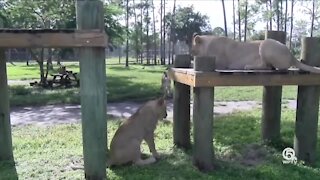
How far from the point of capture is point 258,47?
20.7ft

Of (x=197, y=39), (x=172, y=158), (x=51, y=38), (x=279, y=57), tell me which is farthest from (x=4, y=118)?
(x=279, y=57)

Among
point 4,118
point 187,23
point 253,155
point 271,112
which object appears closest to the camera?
point 4,118

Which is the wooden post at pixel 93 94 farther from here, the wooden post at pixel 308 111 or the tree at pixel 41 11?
the tree at pixel 41 11

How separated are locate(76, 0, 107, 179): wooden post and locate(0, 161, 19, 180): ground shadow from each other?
1108 millimetres

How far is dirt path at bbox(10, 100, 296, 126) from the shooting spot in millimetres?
11617

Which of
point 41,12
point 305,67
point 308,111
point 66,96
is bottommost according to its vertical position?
point 66,96

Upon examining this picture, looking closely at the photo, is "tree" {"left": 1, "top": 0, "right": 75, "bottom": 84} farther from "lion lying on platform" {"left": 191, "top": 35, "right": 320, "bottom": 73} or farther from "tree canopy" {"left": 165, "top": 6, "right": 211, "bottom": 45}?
"tree canopy" {"left": 165, "top": 6, "right": 211, "bottom": 45}

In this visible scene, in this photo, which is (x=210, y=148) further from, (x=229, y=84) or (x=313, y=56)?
(x=313, y=56)

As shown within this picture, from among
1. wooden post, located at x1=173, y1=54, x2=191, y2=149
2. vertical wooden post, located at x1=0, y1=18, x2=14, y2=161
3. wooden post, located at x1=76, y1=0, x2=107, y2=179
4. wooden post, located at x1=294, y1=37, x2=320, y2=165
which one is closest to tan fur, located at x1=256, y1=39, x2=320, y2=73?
wooden post, located at x1=294, y1=37, x2=320, y2=165

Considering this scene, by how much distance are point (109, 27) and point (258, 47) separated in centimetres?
2032

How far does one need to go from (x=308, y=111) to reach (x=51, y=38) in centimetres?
393

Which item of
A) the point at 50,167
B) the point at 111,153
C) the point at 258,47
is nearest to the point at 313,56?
the point at 258,47

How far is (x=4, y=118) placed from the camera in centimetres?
637

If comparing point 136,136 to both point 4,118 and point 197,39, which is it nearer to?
point 197,39
